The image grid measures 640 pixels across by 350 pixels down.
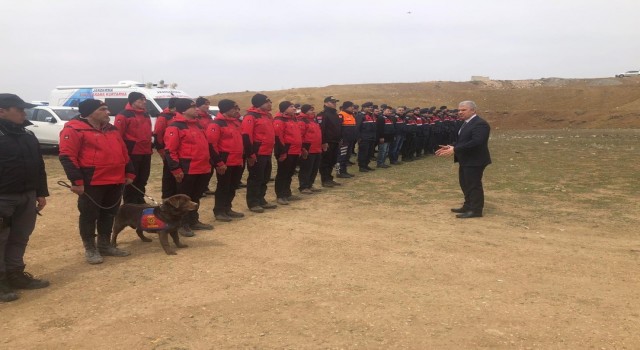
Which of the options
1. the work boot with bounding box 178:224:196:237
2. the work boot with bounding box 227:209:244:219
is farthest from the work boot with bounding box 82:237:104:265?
the work boot with bounding box 227:209:244:219

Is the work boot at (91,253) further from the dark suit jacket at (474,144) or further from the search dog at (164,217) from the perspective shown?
the dark suit jacket at (474,144)

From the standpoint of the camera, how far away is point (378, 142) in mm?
13922

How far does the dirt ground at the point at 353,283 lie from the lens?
3727mm

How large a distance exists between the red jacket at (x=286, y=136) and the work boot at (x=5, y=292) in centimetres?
502

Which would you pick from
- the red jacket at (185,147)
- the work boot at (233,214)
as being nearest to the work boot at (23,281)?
the red jacket at (185,147)

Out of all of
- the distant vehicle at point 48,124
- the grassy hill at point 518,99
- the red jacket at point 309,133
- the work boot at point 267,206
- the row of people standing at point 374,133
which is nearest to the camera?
the work boot at point 267,206

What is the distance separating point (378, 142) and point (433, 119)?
15.5ft

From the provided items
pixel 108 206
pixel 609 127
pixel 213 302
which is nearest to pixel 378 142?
pixel 108 206

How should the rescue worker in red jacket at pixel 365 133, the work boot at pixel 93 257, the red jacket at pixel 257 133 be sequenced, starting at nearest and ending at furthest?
the work boot at pixel 93 257
the red jacket at pixel 257 133
the rescue worker in red jacket at pixel 365 133

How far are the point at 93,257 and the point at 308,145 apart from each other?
494 cm

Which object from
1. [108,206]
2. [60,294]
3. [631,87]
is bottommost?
[60,294]

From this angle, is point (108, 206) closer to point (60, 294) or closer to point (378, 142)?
point (60, 294)

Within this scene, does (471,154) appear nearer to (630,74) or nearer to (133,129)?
(133,129)

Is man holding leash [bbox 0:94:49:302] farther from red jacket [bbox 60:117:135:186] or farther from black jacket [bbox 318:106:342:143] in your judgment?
black jacket [bbox 318:106:342:143]
